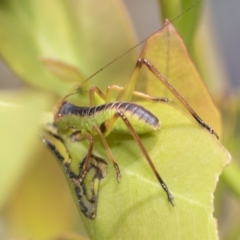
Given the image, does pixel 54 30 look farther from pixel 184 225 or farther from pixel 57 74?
pixel 184 225

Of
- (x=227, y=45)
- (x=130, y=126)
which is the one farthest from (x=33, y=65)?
(x=227, y=45)

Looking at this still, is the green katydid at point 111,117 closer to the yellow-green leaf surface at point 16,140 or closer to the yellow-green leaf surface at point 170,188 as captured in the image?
the yellow-green leaf surface at point 170,188

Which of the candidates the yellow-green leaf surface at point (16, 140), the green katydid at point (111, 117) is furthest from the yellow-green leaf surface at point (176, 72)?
the yellow-green leaf surface at point (16, 140)

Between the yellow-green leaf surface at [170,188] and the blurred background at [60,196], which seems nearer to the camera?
the yellow-green leaf surface at [170,188]

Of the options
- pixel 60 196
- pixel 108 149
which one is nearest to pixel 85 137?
pixel 108 149

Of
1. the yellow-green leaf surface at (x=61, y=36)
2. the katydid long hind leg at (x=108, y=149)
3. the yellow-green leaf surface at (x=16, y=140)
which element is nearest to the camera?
the yellow-green leaf surface at (x=16, y=140)

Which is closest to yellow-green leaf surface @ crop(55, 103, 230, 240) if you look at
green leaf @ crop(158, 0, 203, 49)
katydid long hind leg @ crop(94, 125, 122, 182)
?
katydid long hind leg @ crop(94, 125, 122, 182)
